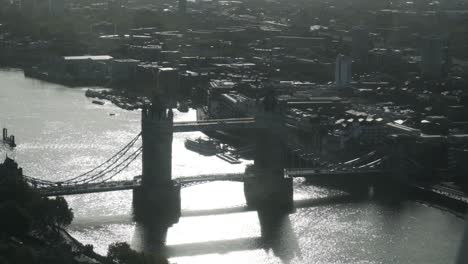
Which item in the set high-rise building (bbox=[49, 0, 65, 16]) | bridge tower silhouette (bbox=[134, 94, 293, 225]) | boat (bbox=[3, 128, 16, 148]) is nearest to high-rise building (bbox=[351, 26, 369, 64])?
boat (bbox=[3, 128, 16, 148])

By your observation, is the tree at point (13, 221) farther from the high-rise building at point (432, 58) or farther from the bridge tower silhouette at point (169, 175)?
the high-rise building at point (432, 58)

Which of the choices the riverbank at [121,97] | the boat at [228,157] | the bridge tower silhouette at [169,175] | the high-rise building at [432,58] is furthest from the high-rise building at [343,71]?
the bridge tower silhouette at [169,175]

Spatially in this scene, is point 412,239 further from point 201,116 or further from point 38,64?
point 38,64

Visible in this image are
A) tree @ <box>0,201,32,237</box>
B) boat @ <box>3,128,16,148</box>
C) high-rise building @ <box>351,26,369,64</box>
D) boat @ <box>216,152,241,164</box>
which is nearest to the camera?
tree @ <box>0,201,32,237</box>

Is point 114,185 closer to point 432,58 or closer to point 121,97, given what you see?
point 121,97

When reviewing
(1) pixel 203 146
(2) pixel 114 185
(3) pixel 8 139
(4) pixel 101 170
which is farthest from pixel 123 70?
(2) pixel 114 185

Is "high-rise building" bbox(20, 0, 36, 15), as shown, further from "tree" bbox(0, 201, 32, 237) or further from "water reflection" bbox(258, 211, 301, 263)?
"tree" bbox(0, 201, 32, 237)

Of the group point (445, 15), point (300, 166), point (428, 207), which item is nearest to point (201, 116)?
point (300, 166)
